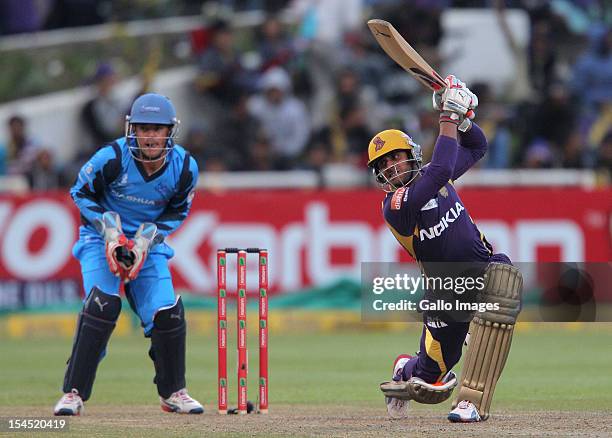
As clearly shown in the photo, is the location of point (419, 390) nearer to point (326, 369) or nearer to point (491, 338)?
point (491, 338)

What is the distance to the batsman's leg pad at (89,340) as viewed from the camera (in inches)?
326

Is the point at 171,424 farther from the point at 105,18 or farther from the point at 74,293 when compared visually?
the point at 105,18

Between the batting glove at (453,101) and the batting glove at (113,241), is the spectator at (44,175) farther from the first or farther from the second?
the batting glove at (453,101)

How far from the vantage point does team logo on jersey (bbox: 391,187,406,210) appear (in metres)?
7.59

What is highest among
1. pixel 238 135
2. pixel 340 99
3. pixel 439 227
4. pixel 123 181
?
pixel 340 99

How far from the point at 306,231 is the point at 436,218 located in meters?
7.31

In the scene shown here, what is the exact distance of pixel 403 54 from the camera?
7832mm

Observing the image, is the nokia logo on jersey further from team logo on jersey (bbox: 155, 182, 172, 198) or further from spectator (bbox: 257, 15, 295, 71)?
spectator (bbox: 257, 15, 295, 71)

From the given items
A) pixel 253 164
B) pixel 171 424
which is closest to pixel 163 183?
pixel 171 424

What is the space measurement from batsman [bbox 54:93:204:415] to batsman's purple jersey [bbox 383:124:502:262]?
1.54 m

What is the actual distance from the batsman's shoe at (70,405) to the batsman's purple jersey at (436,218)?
2127 mm

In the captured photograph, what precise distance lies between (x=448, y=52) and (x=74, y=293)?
6.21m

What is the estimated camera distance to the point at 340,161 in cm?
1633

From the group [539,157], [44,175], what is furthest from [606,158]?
[44,175]
